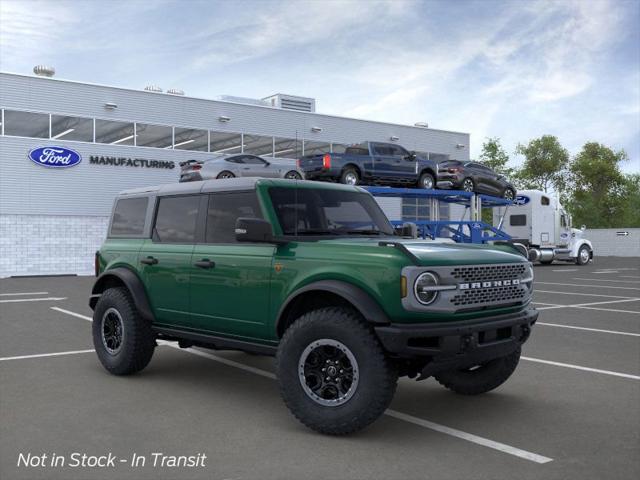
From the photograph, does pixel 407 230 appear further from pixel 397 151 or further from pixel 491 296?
pixel 397 151

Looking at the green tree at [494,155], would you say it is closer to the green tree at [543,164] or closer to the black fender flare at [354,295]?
the green tree at [543,164]

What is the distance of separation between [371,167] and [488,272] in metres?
15.6

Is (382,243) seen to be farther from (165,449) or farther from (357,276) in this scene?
(165,449)

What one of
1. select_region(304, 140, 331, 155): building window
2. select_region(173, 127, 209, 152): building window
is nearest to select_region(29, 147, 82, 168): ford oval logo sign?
select_region(173, 127, 209, 152): building window

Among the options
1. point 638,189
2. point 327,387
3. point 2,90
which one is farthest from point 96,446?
point 638,189

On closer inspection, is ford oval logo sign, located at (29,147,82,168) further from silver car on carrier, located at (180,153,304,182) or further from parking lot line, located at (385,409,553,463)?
parking lot line, located at (385,409,553,463)

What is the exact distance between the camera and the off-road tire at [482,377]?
234 inches

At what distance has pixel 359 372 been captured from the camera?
4746mm

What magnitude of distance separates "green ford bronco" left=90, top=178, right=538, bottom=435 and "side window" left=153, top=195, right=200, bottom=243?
0.02m

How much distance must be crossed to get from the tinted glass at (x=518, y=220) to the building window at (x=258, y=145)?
12.2 metres

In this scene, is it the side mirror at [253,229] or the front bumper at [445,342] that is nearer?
the front bumper at [445,342]

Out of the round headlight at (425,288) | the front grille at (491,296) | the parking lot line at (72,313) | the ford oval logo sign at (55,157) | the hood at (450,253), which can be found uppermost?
the ford oval logo sign at (55,157)

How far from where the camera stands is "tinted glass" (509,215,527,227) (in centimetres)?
3145

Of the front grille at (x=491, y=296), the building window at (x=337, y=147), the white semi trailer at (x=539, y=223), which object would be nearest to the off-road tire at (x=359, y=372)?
the front grille at (x=491, y=296)
